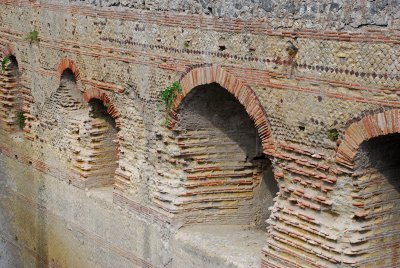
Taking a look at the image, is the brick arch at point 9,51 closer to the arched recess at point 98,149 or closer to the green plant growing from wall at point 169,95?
the arched recess at point 98,149

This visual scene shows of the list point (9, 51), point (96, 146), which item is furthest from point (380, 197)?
point (9, 51)

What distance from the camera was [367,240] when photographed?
733cm

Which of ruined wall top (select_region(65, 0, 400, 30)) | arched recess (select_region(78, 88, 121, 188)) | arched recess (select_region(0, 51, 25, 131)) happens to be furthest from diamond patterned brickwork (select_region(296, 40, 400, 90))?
arched recess (select_region(0, 51, 25, 131))

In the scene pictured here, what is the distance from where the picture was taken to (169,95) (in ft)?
30.4

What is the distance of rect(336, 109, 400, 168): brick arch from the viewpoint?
21.9 feet

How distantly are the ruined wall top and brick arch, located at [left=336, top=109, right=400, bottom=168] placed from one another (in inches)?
28.3

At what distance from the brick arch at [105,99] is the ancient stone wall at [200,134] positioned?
0.02 m

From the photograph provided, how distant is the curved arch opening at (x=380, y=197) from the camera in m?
7.18

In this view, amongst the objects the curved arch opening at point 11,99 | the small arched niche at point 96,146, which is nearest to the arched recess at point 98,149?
the small arched niche at point 96,146

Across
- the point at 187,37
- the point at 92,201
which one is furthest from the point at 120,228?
the point at 187,37

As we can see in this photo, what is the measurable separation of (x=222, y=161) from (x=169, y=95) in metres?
0.97

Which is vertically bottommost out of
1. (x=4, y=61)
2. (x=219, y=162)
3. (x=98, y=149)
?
(x=98, y=149)

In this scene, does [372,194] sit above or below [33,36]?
below

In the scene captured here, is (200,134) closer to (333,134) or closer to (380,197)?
(333,134)
